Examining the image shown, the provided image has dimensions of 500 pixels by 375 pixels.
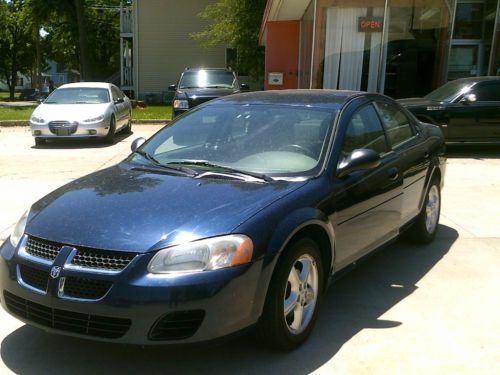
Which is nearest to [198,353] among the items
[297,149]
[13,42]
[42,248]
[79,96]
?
[42,248]

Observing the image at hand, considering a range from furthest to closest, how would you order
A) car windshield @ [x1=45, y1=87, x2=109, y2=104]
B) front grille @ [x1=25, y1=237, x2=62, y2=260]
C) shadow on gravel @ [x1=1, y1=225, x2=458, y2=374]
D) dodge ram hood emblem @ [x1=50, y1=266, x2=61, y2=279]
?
1. car windshield @ [x1=45, y1=87, x2=109, y2=104]
2. shadow on gravel @ [x1=1, y1=225, x2=458, y2=374]
3. front grille @ [x1=25, y1=237, x2=62, y2=260]
4. dodge ram hood emblem @ [x1=50, y1=266, x2=61, y2=279]

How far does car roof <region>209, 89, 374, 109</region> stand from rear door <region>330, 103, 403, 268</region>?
162mm

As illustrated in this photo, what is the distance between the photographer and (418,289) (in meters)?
4.35

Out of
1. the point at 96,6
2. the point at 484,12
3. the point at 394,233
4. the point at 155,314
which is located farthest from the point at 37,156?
the point at 96,6

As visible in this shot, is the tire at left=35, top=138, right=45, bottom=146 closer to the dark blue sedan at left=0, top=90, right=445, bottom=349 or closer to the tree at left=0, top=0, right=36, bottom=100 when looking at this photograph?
the dark blue sedan at left=0, top=90, right=445, bottom=349

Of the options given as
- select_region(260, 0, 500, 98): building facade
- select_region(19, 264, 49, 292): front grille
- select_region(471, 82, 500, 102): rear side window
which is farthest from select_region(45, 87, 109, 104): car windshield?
select_region(19, 264, 49, 292): front grille

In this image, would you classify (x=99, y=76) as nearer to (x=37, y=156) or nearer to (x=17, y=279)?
(x=37, y=156)

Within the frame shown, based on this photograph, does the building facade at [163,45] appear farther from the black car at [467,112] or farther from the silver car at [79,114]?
the black car at [467,112]

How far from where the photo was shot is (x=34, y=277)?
9.85 feet

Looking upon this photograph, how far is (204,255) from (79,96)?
11862mm

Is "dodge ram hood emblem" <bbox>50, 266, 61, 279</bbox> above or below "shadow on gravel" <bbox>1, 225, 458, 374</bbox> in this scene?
above

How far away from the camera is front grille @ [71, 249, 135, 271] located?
9.27 feet

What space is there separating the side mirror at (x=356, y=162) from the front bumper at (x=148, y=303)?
1.11 metres

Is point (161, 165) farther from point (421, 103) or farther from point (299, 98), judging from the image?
point (421, 103)
